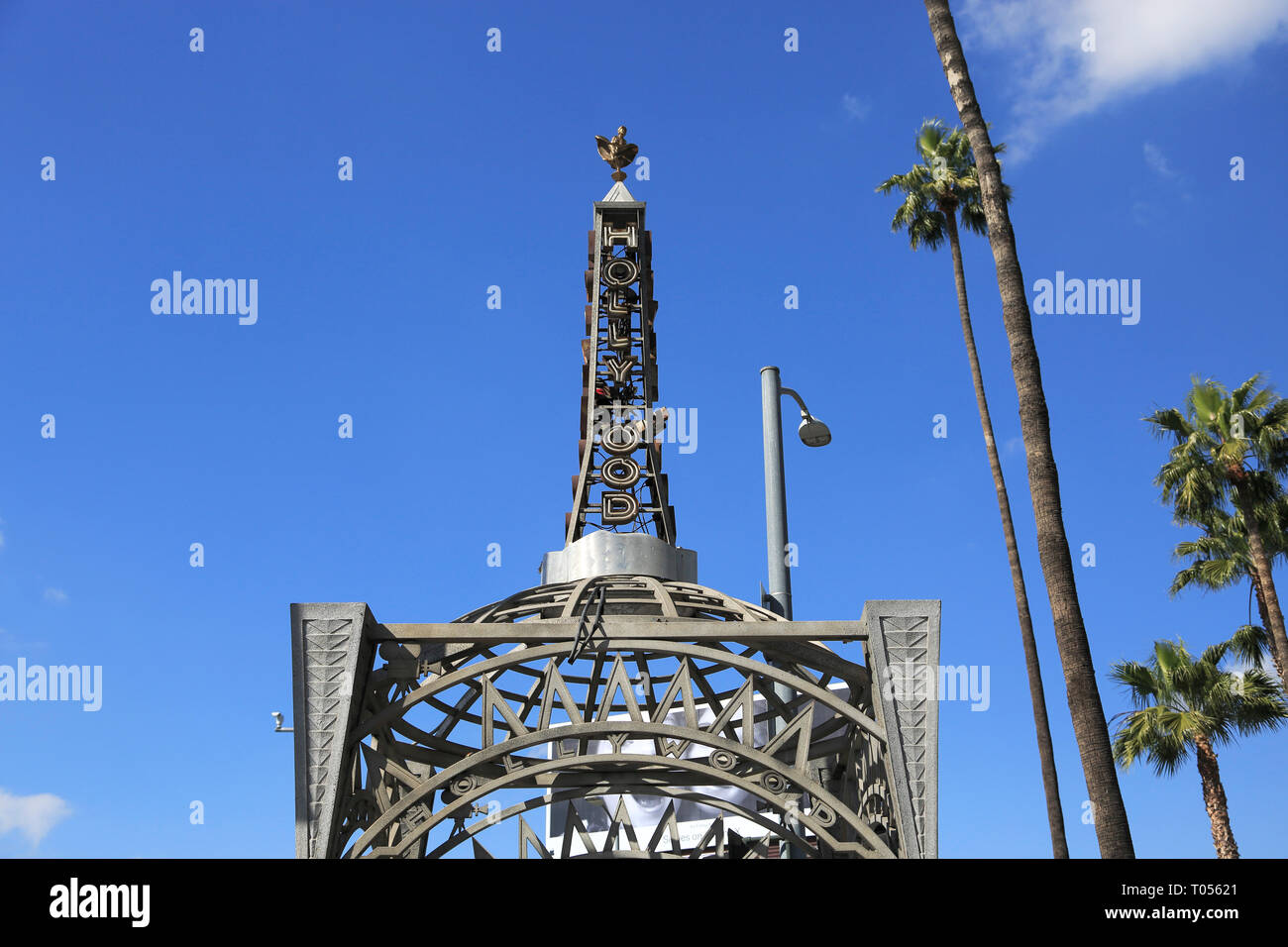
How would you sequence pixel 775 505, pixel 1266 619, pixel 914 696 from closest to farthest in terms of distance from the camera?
pixel 914 696 < pixel 775 505 < pixel 1266 619

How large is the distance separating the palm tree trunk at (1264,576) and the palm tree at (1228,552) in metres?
0.26

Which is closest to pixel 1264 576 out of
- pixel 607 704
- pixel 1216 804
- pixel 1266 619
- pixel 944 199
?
pixel 1266 619

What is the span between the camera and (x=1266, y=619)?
2664 centimetres

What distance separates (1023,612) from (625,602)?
11.3 meters

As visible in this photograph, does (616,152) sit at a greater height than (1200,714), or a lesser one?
greater

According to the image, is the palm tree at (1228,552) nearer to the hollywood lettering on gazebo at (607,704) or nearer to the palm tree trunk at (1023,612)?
the palm tree trunk at (1023,612)

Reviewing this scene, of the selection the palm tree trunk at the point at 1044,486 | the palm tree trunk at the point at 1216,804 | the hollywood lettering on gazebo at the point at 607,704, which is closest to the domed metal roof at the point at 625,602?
the hollywood lettering on gazebo at the point at 607,704

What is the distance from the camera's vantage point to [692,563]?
740 inches

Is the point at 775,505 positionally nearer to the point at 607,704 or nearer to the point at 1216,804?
the point at 607,704

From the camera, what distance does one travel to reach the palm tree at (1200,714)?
84.2 ft

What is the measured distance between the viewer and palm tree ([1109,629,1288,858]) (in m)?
25.7
